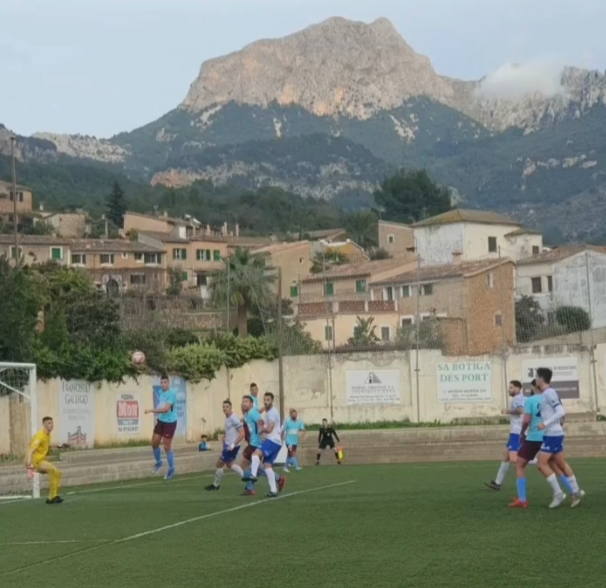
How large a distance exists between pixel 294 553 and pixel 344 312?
65.6 meters

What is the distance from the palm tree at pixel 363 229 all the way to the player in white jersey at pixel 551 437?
134360mm

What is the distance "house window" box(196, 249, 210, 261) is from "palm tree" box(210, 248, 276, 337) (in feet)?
164

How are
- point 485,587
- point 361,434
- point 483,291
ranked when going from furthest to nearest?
point 483,291 → point 361,434 → point 485,587

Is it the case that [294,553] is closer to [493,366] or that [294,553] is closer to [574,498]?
[574,498]

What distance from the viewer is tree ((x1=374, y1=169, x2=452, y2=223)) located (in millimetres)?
168000

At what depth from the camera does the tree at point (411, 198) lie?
168 metres

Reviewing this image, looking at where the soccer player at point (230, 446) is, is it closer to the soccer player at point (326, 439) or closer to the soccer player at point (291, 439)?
the soccer player at point (291, 439)

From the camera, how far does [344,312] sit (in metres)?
79.2

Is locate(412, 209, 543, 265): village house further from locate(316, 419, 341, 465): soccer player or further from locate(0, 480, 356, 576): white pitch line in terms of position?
locate(0, 480, 356, 576): white pitch line

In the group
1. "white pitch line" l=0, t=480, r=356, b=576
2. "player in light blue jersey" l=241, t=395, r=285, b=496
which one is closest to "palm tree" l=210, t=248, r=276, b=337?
"player in light blue jersey" l=241, t=395, r=285, b=496

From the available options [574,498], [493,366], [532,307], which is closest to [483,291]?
[532,307]

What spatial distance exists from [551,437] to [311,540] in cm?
420

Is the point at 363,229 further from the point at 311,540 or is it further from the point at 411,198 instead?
the point at 311,540

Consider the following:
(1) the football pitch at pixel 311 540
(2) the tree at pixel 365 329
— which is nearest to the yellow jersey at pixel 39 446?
(1) the football pitch at pixel 311 540
